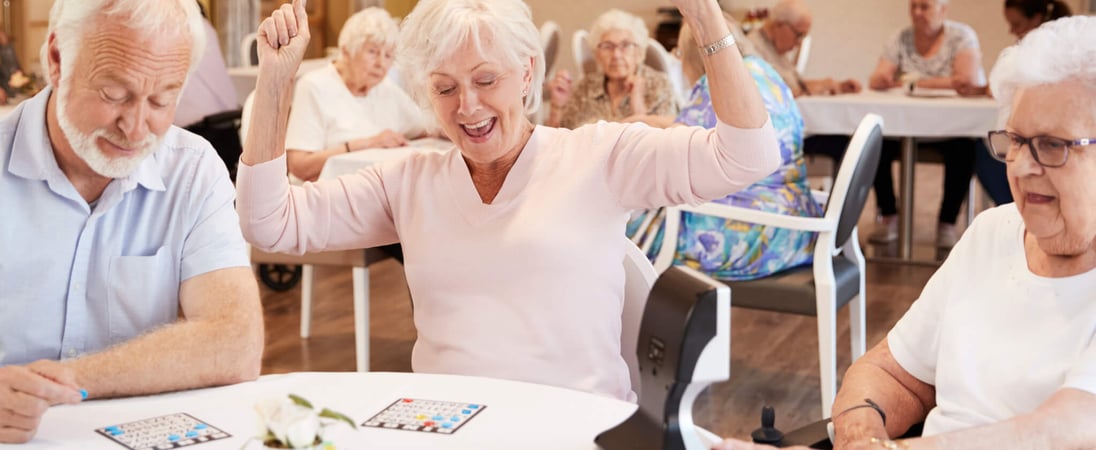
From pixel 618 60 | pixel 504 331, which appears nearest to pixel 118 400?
pixel 504 331

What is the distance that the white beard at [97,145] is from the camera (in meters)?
1.82

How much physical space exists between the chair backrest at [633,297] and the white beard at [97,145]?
0.79m

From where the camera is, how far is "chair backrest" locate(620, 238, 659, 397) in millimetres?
2076

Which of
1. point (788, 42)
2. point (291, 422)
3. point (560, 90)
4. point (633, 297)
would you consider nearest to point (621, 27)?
point (560, 90)

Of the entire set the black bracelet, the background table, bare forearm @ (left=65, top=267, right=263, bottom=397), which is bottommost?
the black bracelet

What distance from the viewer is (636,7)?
11.3m

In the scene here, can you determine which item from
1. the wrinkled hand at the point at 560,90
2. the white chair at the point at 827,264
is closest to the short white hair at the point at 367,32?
the wrinkled hand at the point at 560,90

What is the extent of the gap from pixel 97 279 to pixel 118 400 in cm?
28

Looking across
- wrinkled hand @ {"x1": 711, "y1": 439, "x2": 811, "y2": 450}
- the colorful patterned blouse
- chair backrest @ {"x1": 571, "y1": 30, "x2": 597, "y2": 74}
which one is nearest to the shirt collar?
wrinkled hand @ {"x1": 711, "y1": 439, "x2": 811, "y2": 450}

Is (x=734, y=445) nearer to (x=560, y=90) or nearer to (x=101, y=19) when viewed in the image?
(x=101, y=19)

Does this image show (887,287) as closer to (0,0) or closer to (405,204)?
(405,204)

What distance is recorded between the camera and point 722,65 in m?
1.88

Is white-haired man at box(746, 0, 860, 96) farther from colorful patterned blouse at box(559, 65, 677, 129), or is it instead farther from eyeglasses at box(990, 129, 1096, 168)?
eyeglasses at box(990, 129, 1096, 168)

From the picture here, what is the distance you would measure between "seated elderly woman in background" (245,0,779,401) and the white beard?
188 millimetres
